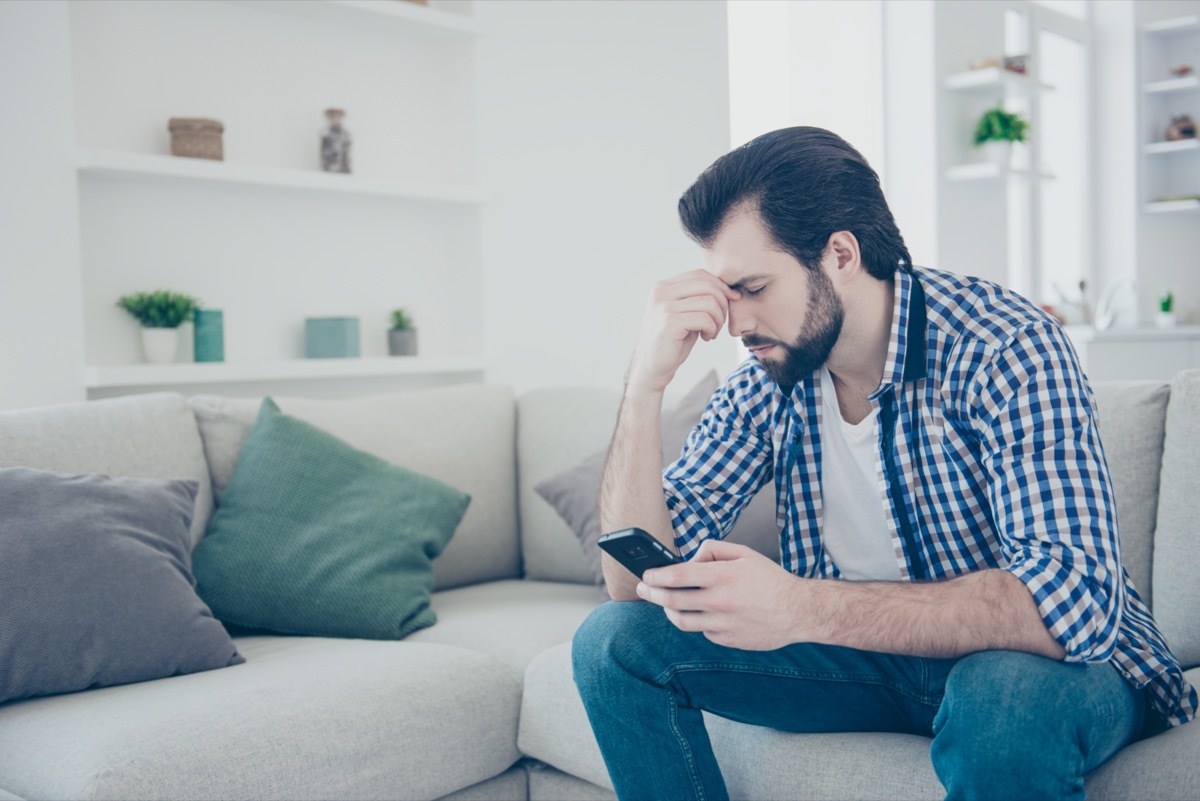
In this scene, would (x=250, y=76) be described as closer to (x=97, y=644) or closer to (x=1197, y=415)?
(x=97, y=644)

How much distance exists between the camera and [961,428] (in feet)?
4.58

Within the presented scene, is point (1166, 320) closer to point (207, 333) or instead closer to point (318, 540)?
point (207, 333)

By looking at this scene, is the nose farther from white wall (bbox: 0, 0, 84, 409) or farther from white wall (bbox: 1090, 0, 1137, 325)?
white wall (bbox: 1090, 0, 1137, 325)

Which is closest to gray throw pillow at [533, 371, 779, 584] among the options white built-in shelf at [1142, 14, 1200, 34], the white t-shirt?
the white t-shirt

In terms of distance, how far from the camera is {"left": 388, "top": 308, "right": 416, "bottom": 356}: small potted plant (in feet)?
11.8

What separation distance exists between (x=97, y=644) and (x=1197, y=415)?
5.58 feet

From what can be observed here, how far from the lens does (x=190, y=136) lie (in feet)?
10.1

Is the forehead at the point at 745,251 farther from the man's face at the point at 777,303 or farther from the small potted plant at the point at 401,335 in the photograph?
the small potted plant at the point at 401,335

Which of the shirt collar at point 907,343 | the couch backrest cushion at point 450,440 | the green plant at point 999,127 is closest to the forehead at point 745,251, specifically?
the shirt collar at point 907,343

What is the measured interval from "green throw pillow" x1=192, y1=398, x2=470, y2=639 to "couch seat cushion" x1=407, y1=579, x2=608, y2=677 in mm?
77

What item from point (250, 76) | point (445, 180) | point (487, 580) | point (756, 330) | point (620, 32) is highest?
point (620, 32)

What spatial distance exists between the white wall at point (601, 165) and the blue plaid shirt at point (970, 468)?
2.32 m

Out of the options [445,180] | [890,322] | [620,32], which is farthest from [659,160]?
[890,322]

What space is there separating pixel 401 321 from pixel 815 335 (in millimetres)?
2333
